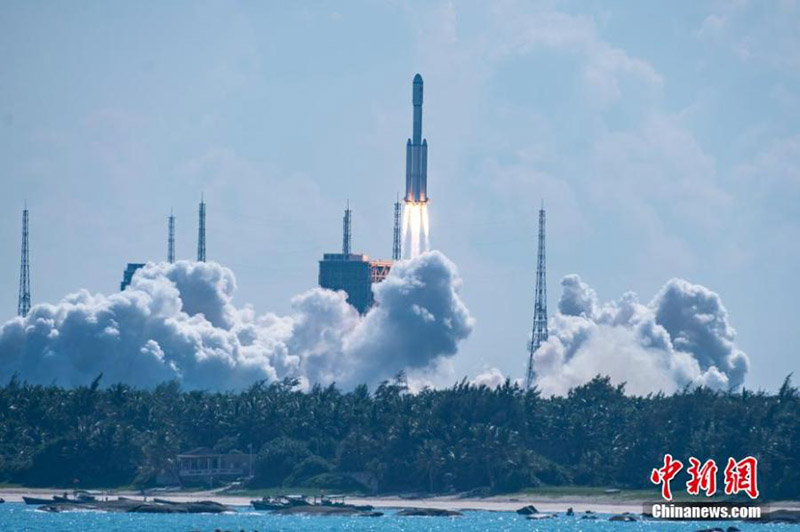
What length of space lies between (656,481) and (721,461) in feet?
23.5

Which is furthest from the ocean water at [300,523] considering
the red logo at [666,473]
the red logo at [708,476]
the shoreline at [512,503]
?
the red logo at [666,473]

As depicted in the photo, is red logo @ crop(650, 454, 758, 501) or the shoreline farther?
the shoreline

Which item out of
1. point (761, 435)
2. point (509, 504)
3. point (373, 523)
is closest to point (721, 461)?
point (761, 435)

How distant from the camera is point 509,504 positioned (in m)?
195

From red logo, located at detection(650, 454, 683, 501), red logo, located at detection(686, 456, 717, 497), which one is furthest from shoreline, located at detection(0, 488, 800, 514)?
red logo, located at detection(686, 456, 717, 497)

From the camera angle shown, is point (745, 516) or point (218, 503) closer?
point (745, 516)

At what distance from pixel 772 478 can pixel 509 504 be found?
69.7ft

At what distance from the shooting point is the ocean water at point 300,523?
175 metres

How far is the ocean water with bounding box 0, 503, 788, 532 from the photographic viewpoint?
175125mm

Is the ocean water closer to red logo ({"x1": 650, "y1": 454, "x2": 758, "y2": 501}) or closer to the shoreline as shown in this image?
the shoreline

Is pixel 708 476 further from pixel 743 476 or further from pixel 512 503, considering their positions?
pixel 512 503

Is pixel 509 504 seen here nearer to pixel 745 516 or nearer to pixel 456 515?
pixel 456 515

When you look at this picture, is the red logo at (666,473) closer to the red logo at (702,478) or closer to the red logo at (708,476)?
the red logo at (708,476)

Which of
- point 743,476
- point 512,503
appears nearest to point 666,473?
point 743,476
